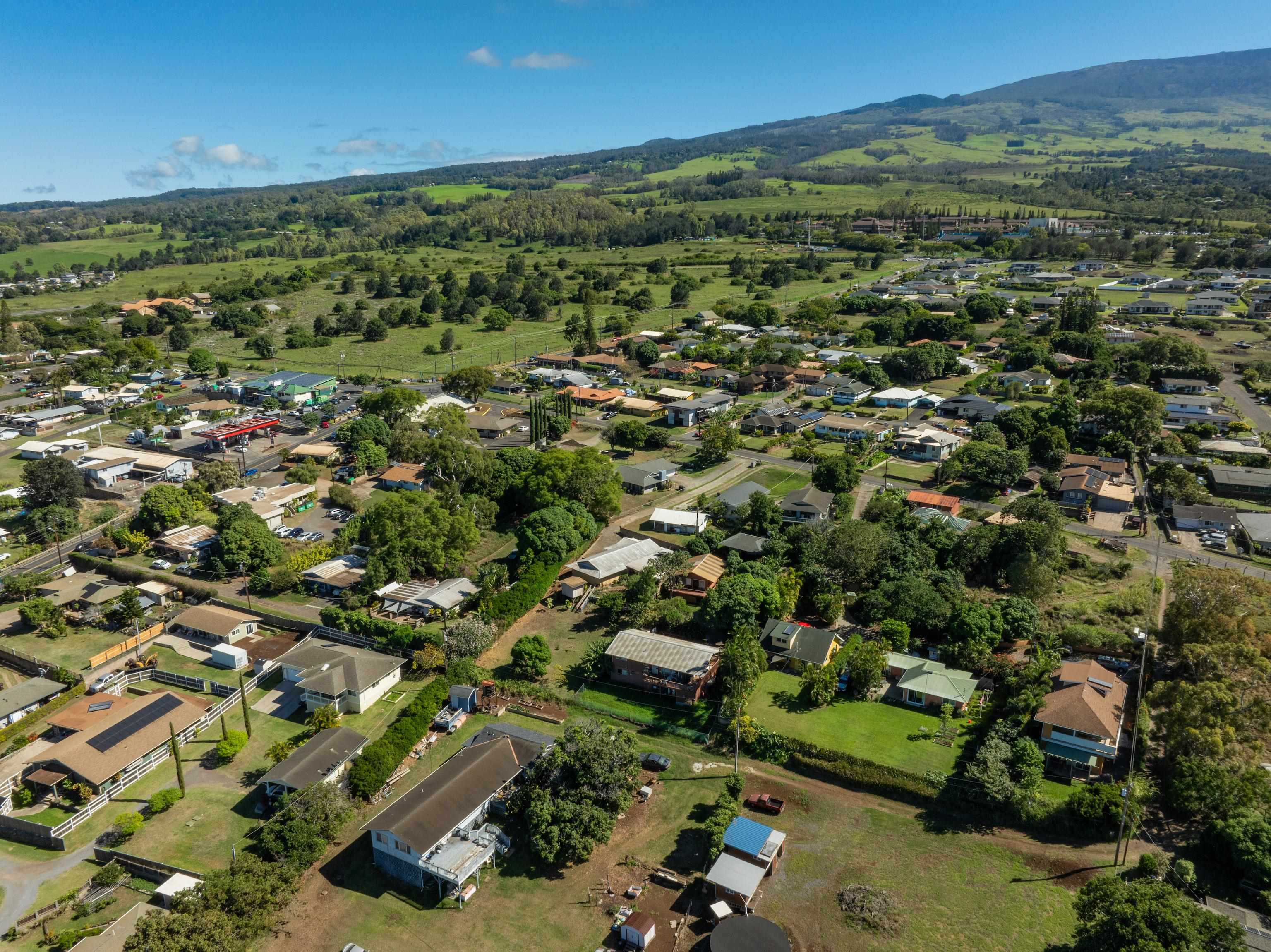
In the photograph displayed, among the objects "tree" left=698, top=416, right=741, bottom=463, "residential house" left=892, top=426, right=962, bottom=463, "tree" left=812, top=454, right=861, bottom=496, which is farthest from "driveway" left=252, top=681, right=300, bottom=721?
"residential house" left=892, top=426, right=962, bottom=463

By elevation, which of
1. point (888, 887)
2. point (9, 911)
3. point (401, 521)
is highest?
point (401, 521)

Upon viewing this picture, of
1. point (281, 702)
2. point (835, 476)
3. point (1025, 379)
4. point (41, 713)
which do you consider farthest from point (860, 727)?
point (1025, 379)

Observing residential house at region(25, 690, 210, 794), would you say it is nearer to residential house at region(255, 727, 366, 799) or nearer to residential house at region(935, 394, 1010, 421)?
residential house at region(255, 727, 366, 799)

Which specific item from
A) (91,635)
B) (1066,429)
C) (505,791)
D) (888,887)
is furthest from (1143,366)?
(91,635)

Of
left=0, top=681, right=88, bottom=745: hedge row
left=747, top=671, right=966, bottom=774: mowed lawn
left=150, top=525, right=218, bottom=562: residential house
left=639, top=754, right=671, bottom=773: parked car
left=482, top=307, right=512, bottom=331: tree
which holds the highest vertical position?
left=482, top=307, right=512, bottom=331: tree

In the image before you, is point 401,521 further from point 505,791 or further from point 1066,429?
point 1066,429

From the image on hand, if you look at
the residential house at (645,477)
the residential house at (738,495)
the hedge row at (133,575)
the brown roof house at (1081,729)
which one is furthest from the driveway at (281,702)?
the brown roof house at (1081,729)

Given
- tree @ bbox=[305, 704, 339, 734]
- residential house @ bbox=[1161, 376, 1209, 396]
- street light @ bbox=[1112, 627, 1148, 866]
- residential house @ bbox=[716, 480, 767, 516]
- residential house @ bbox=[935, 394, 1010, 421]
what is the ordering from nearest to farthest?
street light @ bbox=[1112, 627, 1148, 866] → tree @ bbox=[305, 704, 339, 734] → residential house @ bbox=[716, 480, 767, 516] → residential house @ bbox=[935, 394, 1010, 421] → residential house @ bbox=[1161, 376, 1209, 396]
